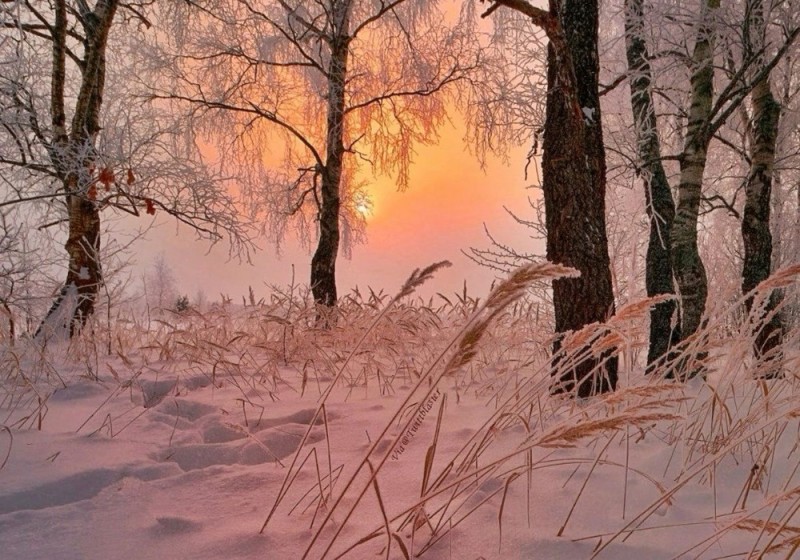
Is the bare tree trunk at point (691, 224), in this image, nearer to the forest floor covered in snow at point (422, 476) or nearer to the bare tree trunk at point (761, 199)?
the bare tree trunk at point (761, 199)

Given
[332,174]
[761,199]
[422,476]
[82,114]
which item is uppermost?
[82,114]

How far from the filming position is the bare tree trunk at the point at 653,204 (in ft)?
17.9

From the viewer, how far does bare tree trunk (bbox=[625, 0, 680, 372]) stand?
215 inches

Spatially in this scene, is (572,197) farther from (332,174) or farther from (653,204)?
(332,174)

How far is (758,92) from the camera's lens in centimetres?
563

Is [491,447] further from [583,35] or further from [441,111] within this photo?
[441,111]

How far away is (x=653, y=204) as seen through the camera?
596cm

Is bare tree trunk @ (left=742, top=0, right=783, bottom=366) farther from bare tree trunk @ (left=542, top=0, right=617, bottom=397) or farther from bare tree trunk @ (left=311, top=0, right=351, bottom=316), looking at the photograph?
bare tree trunk @ (left=311, top=0, right=351, bottom=316)

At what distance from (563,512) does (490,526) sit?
0.76 ft

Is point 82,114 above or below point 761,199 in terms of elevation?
above

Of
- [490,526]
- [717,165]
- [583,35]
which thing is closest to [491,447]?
[490,526]

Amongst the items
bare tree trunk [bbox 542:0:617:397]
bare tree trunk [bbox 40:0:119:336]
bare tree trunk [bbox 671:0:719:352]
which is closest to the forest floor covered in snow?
bare tree trunk [bbox 542:0:617:397]

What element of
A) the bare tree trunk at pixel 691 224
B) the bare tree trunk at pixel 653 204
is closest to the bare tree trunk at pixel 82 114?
the bare tree trunk at pixel 653 204

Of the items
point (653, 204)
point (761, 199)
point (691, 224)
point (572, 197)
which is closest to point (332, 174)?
point (653, 204)
